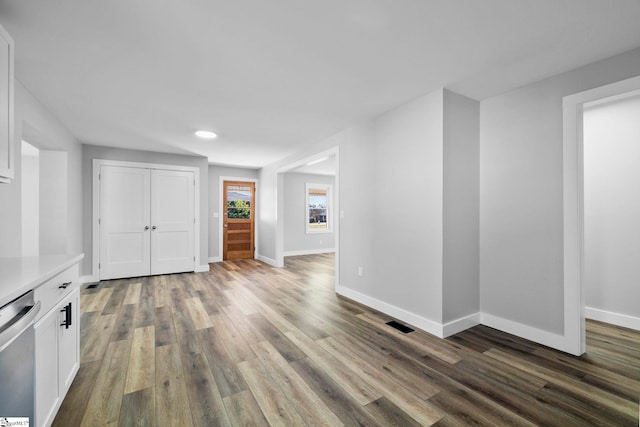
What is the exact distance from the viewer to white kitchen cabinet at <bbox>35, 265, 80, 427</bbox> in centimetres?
134

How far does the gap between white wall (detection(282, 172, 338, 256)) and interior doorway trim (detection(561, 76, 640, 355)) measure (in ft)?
20.6

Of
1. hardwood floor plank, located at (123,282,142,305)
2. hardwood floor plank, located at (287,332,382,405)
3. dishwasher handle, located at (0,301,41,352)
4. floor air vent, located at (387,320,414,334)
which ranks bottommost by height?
floor air vent, located at (387,320,414,334)

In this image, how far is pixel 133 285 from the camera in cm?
465

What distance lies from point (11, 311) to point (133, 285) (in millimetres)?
4184

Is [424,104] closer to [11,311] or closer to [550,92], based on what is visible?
[550,92]

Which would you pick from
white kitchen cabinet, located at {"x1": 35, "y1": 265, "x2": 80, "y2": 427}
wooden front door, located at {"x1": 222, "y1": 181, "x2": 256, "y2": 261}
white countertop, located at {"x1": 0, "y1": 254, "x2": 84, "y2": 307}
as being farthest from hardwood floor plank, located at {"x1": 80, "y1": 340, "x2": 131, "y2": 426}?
wooden front door, located at {"x1": 222, "y1": 181, "x2": 256, "y2": 261}

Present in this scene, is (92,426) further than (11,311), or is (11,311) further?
(92,426)

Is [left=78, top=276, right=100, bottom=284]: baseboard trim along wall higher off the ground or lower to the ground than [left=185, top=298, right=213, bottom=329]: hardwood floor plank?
higher

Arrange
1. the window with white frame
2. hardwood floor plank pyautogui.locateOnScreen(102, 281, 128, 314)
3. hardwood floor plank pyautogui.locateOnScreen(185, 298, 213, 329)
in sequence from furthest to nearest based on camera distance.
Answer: the window with white frame < hardwood floor plank pyautogui.locateOnScreen(102, 281, 128, 314) < hardwood floor plank pyautogui.locateOnScreen(185, 298, 213, 329)

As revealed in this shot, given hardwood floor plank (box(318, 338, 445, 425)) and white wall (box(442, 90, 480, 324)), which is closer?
hardwood floor plank (box(318, 338, 445, 425))

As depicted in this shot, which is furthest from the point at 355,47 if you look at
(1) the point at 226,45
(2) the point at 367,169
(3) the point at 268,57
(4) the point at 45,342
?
(4) the point at 45,342

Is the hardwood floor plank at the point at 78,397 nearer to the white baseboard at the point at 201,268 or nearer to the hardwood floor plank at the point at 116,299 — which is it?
the hardwood floor plank at the point at 116,299

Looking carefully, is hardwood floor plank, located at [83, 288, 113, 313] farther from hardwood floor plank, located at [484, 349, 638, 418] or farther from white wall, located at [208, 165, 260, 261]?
hardwood floor plank, located at [484, 349, 638, 418]

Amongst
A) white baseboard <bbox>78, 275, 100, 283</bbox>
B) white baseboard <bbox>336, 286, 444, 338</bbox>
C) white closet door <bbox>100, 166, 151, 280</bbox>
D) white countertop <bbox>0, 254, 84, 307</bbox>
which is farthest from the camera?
white closet door <bbox>100, 166, 151, 280</bbox>
